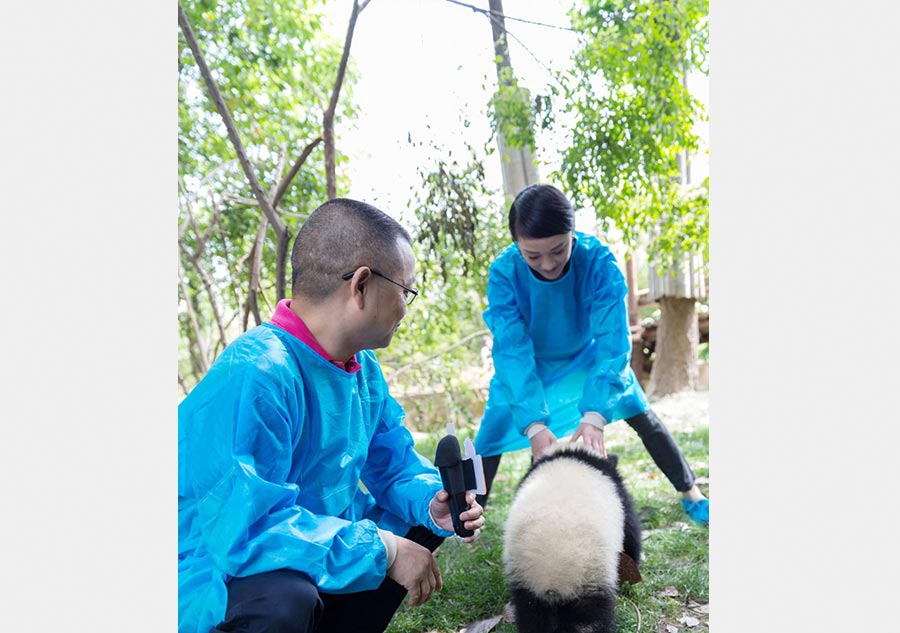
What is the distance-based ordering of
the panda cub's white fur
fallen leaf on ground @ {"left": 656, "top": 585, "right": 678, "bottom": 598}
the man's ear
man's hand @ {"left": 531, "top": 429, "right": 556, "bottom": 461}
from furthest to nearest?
man's hand @ {"left": 531, "top": 429, "right": 556, "bottom": 461} < fallen leaf on ground @ {"left": 656, "top": 585, "right": 678, "bottom": 598} < the panda cub's white fur < the man's ear

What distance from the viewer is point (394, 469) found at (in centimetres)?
188

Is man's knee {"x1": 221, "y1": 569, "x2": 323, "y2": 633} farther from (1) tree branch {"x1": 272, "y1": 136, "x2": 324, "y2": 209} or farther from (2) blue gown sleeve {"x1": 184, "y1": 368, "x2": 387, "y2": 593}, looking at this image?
(1) tree branch {"x1": 272, "y1": 136, "x2": 324, "y2": 209}

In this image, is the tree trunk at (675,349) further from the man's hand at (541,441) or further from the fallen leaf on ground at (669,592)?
the fallen leaf on ground at (669,592)

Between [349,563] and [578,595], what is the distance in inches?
32.6

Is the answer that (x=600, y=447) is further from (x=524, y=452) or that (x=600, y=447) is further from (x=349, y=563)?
(x=524, y=452)

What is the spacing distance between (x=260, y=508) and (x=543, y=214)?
1709 mm

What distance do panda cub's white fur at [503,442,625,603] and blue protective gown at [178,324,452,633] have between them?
0.63 meters

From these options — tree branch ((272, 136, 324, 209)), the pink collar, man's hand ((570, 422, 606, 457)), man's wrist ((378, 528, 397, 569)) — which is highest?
tree branch ((272, 136, 324, 209))

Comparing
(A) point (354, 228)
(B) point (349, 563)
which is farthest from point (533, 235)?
(B) point (349, 563)

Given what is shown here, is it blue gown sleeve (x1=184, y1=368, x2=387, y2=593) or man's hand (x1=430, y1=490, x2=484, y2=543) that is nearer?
blue gown sleeve (x1=184, y1=368, x2=387, y2=593)

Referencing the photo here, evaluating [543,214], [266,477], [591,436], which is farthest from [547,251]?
[266,477]

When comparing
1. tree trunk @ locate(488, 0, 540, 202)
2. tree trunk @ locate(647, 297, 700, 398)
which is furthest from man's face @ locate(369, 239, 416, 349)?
tree trunk @ locate(647, 297, 700, 398)

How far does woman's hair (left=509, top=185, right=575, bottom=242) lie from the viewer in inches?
105

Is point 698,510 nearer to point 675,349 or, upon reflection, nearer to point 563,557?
point 563,557
